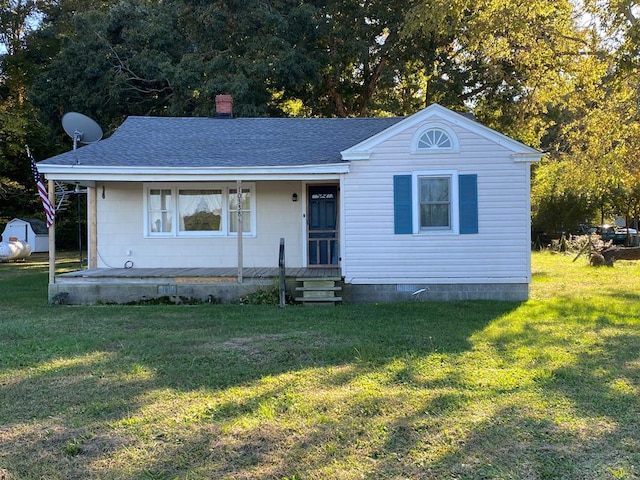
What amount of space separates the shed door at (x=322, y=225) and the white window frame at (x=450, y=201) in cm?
235

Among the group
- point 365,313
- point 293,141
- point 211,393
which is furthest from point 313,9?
point 211,393

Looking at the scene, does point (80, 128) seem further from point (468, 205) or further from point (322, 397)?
point (322, 397)

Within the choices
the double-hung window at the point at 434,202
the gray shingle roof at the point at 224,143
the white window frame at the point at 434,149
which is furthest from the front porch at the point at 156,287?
the white window frame at the point at 434,149

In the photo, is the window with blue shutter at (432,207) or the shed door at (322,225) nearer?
the window with blue shutter at (432,207)

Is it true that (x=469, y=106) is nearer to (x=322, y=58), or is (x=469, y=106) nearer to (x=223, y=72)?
(x=322, y=58)

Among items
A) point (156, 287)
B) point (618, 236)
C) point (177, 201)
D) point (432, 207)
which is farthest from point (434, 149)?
point (618, 236)

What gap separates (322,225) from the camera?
1225 centimetres

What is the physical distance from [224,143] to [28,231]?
20.1 metres

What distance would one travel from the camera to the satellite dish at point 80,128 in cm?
1375

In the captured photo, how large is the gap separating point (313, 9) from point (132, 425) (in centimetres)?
1835

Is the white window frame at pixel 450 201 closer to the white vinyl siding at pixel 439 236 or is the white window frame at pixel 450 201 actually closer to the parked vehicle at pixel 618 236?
the white vinyl siding at pixel 439 236

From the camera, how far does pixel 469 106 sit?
2231 centimetres

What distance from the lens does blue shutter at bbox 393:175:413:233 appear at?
1034cm

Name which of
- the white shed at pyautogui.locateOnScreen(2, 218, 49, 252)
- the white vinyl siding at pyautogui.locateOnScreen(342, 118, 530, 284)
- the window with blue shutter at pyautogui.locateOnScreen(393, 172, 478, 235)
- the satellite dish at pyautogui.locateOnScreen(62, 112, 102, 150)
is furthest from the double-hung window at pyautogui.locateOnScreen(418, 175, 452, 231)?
the white shed at pyautogui.locateOnScreen(2, 218, 49, 252)
